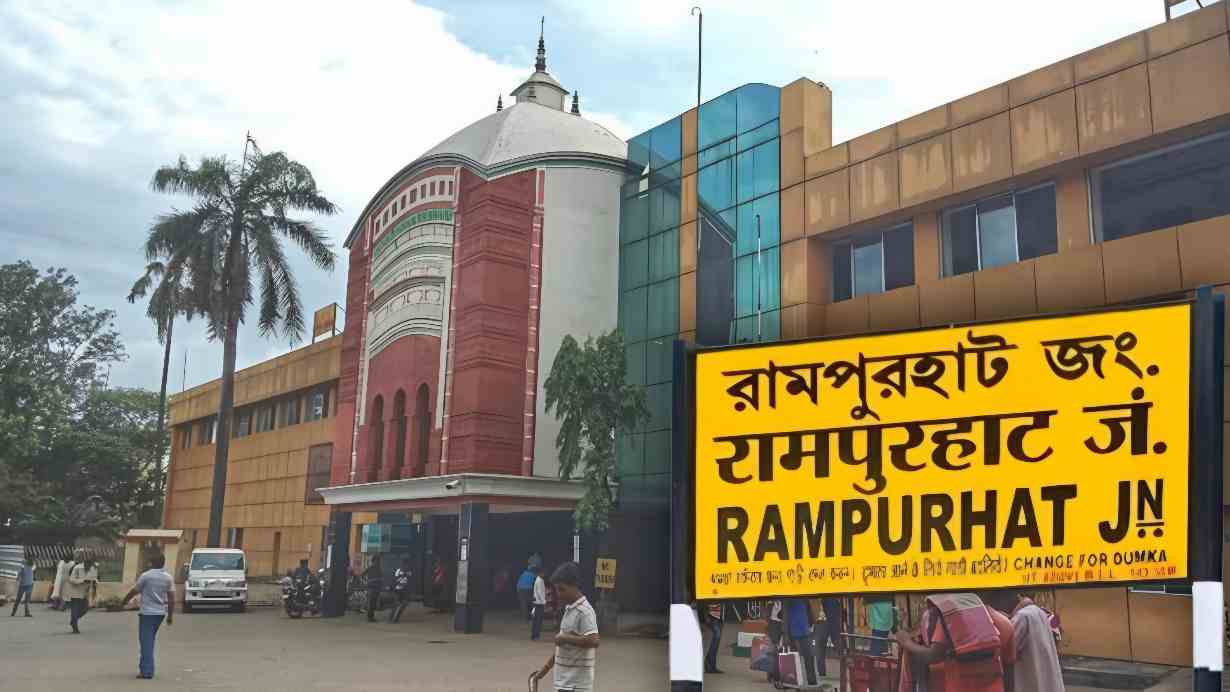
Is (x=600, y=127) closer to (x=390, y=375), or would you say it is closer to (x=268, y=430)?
(x=390, y=375)

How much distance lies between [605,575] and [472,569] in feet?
10.7

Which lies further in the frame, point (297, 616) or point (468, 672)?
point (297, 616)

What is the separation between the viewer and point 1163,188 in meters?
17.2

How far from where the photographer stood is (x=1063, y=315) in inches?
133

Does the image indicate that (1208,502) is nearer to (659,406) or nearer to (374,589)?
(659,406)

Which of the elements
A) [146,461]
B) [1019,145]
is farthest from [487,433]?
[146,461]

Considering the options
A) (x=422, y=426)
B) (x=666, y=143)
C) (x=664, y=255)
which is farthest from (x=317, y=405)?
(x=666, y=143)

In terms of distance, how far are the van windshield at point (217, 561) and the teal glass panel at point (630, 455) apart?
12.1 meters

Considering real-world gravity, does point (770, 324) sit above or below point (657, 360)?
above

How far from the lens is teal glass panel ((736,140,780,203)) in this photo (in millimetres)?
24344

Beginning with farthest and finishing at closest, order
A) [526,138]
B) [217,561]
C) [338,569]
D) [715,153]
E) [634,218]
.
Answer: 1. [338,569]
2. [217,561]
3. [526,138]
4. [634,218]
5. [715,153]

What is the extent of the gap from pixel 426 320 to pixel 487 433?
4480mm

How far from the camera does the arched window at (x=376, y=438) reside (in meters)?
30.6

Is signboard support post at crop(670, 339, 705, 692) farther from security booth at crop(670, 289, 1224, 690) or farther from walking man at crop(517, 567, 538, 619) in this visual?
A: walking man at crop(517, 567, 538, 619)
